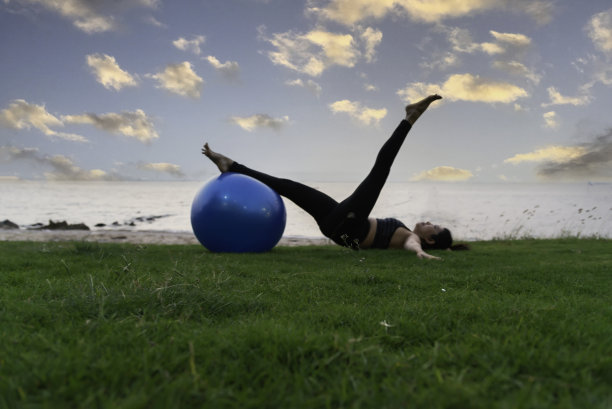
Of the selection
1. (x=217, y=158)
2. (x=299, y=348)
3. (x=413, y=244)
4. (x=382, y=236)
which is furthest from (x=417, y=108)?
(x=299, y=348)

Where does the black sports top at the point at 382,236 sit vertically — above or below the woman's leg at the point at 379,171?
below

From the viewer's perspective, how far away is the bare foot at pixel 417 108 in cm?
678

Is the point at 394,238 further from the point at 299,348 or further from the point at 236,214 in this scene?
the point at 299,348

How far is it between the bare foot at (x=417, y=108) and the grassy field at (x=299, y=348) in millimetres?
3876

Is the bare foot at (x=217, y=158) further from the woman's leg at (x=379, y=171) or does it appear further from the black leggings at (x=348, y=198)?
the woman's leg at (x=379, y=171)

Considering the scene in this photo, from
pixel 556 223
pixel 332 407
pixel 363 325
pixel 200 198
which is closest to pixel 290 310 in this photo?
pixel 363 325

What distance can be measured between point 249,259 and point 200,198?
187 cm

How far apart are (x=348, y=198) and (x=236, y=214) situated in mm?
2102

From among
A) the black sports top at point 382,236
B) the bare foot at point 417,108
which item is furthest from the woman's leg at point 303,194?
the bare foot at point 417,108

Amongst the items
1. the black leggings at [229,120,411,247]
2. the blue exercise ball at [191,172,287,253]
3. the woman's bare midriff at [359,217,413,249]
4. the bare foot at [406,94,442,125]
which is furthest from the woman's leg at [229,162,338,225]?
the bare foot at [406,94,442,125]

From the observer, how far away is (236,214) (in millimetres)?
7113

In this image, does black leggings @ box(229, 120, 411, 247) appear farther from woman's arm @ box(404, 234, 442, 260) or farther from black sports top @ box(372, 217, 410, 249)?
woman's arm @ box(404, 234, 442, 260)

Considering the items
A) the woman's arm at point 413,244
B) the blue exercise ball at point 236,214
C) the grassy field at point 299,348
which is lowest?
the grassy field at point 299,348

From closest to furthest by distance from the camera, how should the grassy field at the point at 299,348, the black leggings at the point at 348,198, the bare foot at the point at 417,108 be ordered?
the grassy field at the point at 299,348 < the bare foot at the point at 417,108 < the black leggings at the point at 348,198
